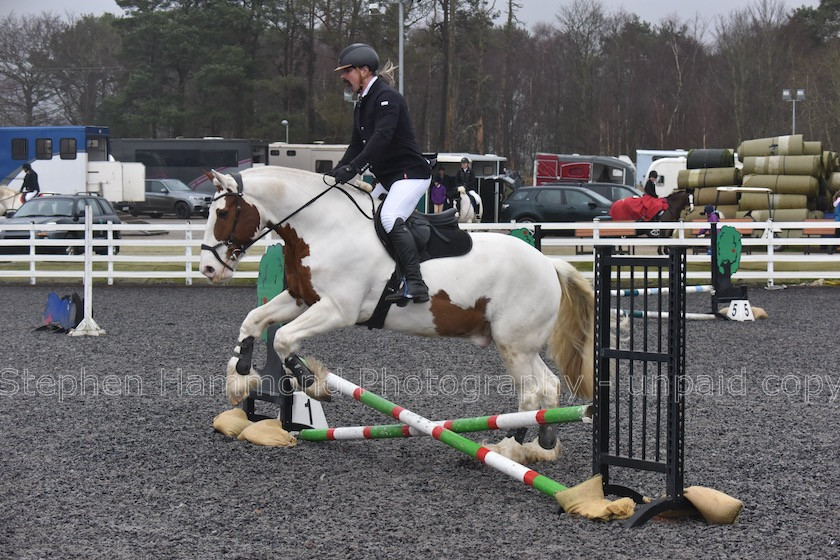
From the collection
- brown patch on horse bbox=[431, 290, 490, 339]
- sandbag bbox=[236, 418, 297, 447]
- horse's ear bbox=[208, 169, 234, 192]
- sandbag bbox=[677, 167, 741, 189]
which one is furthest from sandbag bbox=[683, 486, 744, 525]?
sandbag bbox=[677, 167, 741, 189]

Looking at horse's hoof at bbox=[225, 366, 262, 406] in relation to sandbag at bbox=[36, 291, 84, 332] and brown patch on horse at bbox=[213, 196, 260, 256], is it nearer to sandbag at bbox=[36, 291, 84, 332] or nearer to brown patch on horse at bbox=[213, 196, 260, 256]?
brown patch on horse at bbox=[213, 196, 260, 256]

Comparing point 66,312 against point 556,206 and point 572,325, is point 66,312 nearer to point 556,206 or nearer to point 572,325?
point 572,325

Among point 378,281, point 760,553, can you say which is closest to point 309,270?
point 378,281

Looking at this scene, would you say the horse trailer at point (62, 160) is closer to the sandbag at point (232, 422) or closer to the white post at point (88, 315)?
the white post at point (88, 315)

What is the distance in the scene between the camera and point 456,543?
167 inches

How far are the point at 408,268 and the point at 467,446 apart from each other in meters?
1.14

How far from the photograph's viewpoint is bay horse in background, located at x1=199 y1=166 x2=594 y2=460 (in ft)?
18.9

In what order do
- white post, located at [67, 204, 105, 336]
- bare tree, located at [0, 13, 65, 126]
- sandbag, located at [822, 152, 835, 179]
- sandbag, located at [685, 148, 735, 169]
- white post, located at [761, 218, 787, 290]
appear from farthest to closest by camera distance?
bare tree, located at [0, 13, 65, 126] < sandbag, located at [685, 148, 735, 169] < sandbag, located at [822, 152, 835, 179] < white post, located at [761, 218, 787, 290] < white post, located at [67, 204, 105, 336]

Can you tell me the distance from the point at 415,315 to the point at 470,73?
4399 centimetres

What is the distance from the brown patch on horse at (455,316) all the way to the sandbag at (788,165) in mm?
19791

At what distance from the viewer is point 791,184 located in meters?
23.5

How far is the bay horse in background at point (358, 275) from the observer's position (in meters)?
5.75

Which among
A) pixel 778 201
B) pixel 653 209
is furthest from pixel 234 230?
pixel 778 201

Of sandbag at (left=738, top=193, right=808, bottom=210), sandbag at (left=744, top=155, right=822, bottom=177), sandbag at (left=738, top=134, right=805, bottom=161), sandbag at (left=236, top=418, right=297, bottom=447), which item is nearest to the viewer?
sandbag at (left=236, top=418, right=297, bottom=447)
